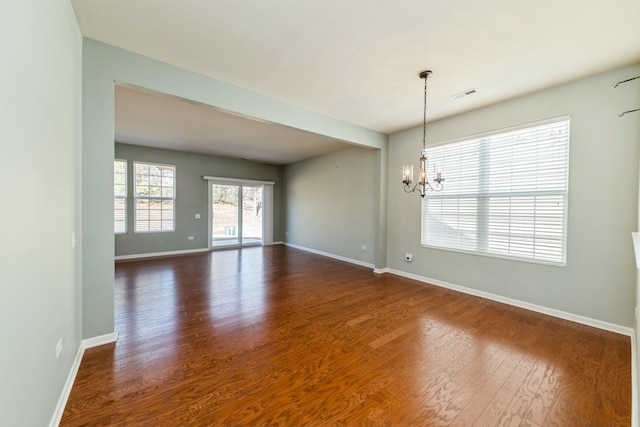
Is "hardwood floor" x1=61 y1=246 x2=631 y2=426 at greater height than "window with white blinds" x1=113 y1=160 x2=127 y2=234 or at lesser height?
Answer: lesser

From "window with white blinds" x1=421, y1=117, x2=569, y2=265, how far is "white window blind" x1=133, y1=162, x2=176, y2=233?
21.2ft

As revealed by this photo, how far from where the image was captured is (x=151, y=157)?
6555 millimetres

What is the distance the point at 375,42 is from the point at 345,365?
2.92 m

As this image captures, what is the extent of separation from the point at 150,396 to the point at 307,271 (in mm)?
3675

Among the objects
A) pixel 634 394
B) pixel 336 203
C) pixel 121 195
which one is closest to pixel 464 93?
pixel 634 394

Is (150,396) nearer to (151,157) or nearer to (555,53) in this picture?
(555,53)

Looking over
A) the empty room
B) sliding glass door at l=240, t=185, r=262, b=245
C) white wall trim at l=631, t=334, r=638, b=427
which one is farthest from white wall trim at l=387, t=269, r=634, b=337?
sliding glass door at l=240, t=185, r=262, b=245

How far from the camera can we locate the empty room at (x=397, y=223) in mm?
1593

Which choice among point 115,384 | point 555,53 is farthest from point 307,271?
point 555,53

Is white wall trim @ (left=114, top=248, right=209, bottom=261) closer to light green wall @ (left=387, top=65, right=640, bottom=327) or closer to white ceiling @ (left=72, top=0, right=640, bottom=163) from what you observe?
white ceiling @ (left=72, top=0, right=640, bottom=163)

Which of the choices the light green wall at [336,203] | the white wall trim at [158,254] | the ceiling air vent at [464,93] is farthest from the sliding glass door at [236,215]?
the ceiling air vent at [464,93]

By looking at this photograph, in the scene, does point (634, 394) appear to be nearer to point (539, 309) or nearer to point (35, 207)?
point (539, 309)

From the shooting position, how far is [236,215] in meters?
8.15

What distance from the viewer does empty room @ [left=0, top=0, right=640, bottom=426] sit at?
1593 millimetres
